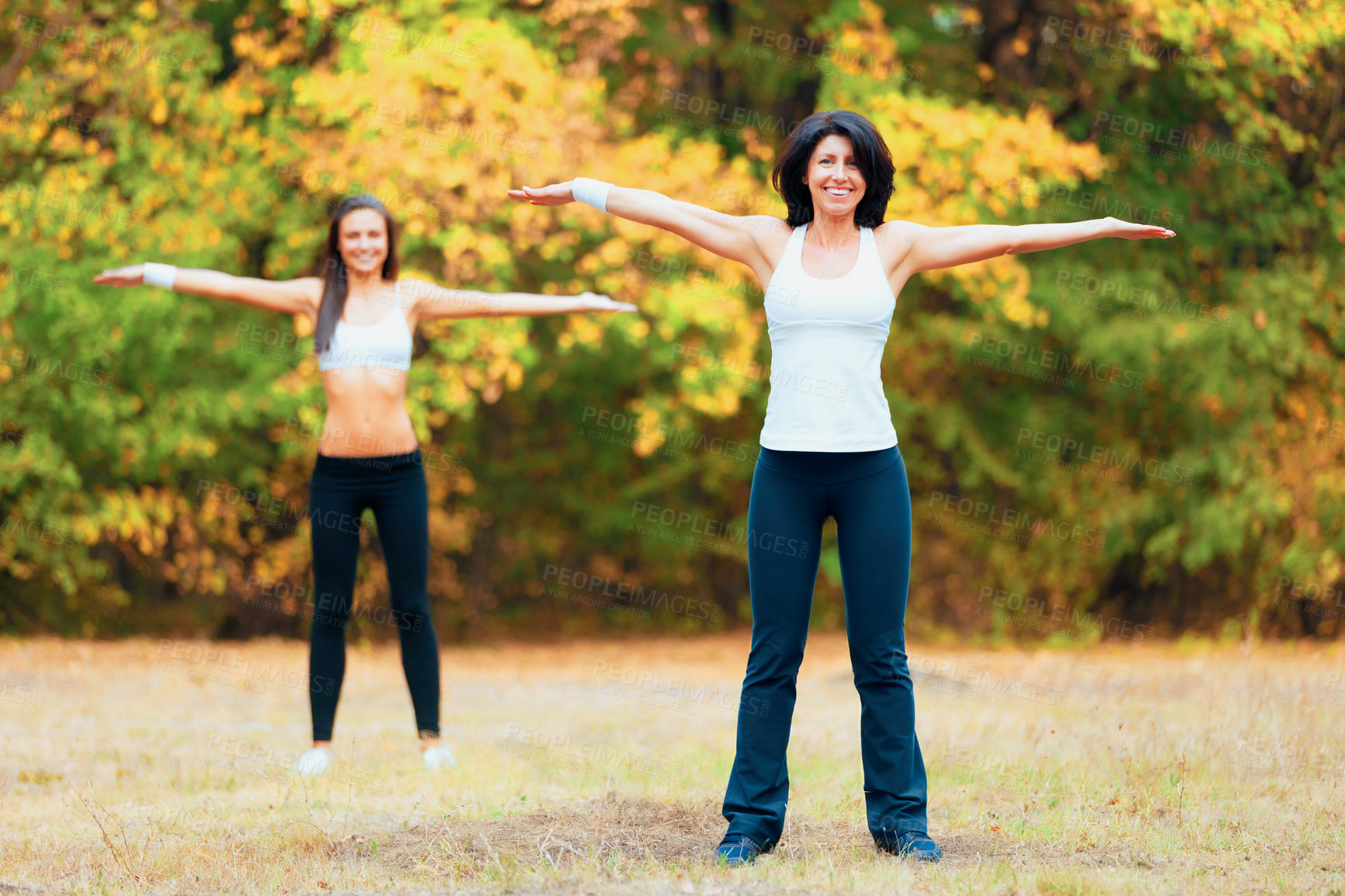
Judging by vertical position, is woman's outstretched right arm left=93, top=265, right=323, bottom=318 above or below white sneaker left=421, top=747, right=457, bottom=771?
above

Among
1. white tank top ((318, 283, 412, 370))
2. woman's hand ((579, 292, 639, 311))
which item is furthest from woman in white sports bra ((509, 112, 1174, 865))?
white tank top ((318, 283, 412, 370))

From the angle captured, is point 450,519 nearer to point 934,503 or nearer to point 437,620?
point 437,620

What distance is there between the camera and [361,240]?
536 cm

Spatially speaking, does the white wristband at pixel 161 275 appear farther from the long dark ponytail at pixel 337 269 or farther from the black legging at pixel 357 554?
the black legging at pixel 357 554

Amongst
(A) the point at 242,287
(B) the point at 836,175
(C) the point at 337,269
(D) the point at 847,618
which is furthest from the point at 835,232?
(A) the point at 242,287

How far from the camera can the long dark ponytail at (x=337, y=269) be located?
17.4 feet

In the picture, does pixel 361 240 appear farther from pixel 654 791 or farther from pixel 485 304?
pixel 654 791

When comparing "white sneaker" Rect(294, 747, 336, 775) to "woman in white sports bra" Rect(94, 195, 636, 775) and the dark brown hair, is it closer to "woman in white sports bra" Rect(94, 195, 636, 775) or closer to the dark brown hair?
"woman in white sports bra" Rect(94, 195, 636, 775)

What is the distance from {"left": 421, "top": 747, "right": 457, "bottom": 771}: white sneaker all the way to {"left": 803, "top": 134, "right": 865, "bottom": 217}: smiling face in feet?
9.63

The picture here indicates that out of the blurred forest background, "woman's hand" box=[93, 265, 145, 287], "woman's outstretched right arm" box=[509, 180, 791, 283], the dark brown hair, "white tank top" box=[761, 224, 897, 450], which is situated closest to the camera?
"white tank top" box=[761, 224, 897, 450]

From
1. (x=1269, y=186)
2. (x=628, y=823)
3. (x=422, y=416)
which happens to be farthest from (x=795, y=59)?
(x=628, y=823)

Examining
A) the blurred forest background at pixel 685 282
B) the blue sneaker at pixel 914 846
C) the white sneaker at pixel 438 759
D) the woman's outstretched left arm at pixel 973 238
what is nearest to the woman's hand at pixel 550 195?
the woman's outstretched left arm at pixel 973 238

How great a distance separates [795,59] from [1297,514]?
20.5ft

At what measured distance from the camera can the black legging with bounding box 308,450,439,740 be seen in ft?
17.1
